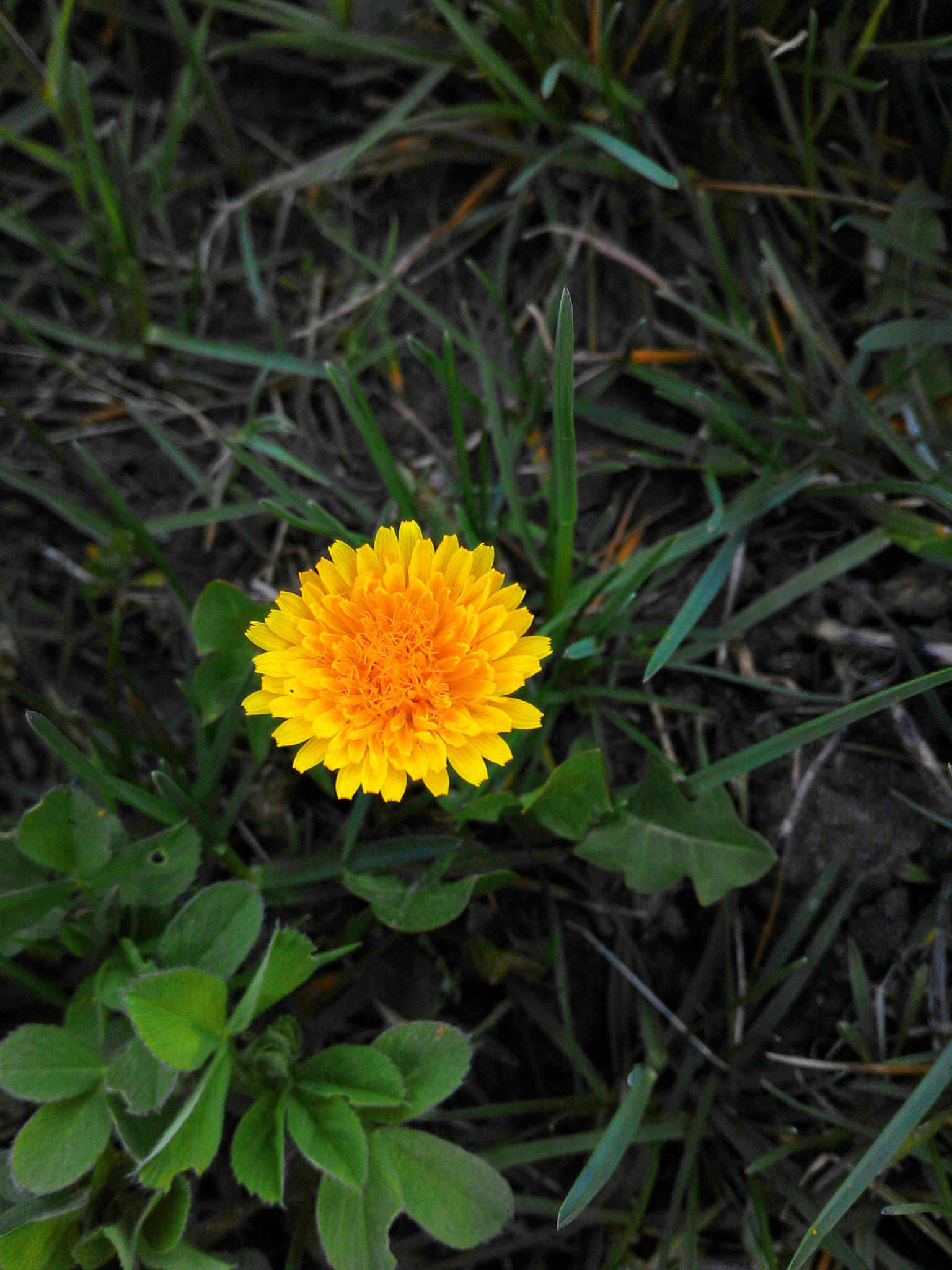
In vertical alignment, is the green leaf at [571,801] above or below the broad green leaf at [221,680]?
below

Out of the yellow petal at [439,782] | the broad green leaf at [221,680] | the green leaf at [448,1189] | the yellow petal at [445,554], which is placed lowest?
the green leaf at [448,1189]

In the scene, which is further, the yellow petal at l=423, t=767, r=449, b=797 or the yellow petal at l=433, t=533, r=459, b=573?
the yellow petal at l=433, t=533, r=459, b=573

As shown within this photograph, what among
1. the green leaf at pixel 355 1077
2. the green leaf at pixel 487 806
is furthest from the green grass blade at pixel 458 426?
the green leaf at pixel 355 1077

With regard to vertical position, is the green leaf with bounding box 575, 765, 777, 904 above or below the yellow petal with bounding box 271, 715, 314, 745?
below

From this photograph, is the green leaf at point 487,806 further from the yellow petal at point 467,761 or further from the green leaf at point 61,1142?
the green leaf at point 61,1142

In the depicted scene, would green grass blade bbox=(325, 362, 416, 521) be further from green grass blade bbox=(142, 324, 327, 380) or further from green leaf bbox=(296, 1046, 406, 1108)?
green leaf bbox=(296, 1046, 406, 1108)

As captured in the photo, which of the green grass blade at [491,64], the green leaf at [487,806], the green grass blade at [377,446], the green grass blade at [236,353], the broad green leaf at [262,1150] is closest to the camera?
the broad green leaf at [262,1150]

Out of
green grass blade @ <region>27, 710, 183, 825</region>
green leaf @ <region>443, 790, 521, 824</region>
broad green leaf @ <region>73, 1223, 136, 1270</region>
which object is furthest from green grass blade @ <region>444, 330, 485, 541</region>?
broad green leaf @ <region>73, 1223, 136, 1270</region>
